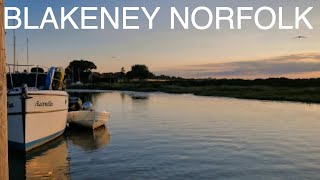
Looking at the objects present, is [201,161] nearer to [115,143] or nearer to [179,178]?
[179,178]

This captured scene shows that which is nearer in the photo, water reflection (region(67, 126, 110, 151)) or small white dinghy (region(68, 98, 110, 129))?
water reflection (region(67, 126, 110, 151))

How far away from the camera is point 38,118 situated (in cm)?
1784

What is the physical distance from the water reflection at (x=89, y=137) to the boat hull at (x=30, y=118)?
A: 1.96m

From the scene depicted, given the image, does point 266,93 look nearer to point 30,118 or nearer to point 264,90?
point 264,90

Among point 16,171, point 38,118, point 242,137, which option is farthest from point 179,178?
point 242,137

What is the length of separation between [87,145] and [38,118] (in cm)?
313

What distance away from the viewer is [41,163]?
1559 cm

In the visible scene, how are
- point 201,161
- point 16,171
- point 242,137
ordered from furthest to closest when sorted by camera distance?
point 242,137 → point 201,161 → point 16,171

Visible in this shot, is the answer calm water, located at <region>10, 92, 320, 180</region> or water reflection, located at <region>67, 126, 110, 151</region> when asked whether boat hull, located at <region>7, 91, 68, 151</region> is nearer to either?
calm water, located at <region>10, 92, 320, 180</region>

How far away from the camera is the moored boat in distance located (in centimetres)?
1695

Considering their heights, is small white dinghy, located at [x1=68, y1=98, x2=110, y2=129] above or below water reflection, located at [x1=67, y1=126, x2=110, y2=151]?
above

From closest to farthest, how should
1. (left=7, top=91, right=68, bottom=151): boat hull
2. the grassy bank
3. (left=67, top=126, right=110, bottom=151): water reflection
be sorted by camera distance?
(left=7, top=91, right=68, bottom=151): boat hull < (left=67, top=126, right=110, bottom=151): water reflection < the grassy bank

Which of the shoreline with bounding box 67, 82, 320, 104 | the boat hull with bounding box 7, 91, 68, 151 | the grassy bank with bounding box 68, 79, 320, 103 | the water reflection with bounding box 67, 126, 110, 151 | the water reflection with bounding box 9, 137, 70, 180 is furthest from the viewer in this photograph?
the grassy bank with bounding box 68, 79, 320, 103

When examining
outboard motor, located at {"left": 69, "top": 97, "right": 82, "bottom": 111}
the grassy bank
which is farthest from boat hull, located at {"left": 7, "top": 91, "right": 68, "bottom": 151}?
the grassy bank
